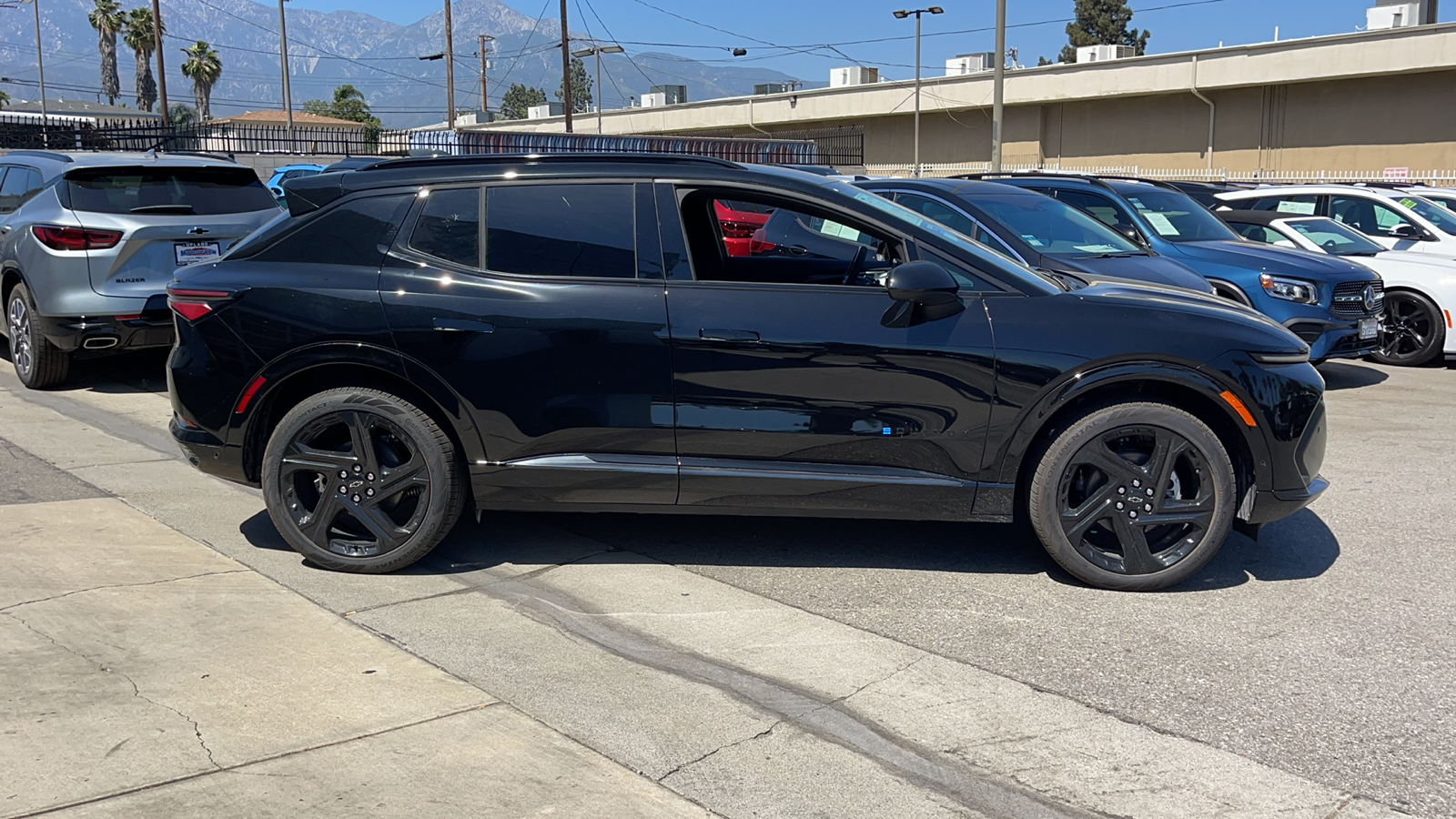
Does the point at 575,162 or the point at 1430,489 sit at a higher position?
the point at 575,162

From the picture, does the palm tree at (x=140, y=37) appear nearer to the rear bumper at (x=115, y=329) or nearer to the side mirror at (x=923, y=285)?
the rear bumper at (x=115, y=329)

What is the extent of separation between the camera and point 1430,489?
6500 millimetres

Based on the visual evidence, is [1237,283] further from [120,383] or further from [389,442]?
[120,383]

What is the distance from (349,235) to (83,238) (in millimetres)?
4500

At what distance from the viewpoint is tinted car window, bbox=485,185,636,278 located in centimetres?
495

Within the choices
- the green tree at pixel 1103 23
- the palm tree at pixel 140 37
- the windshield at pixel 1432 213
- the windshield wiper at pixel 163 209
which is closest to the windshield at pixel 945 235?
the windshield wiper at pixel 163 209

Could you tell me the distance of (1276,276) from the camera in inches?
377

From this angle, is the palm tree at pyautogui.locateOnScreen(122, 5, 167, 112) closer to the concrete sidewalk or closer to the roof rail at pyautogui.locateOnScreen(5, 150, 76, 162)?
the roof rail at pyautogui.locateOnScreen(5, 150, 76, 162)

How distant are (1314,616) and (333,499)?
3.97 m

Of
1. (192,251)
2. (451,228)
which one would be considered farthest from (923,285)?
(192,251)

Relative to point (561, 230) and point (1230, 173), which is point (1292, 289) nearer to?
point (561, 230)

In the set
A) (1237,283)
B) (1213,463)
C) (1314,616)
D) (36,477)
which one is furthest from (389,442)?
(1237,283)

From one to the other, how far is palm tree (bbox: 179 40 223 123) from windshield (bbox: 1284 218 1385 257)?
6636 centimetres

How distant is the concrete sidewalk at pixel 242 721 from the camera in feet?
10.5
